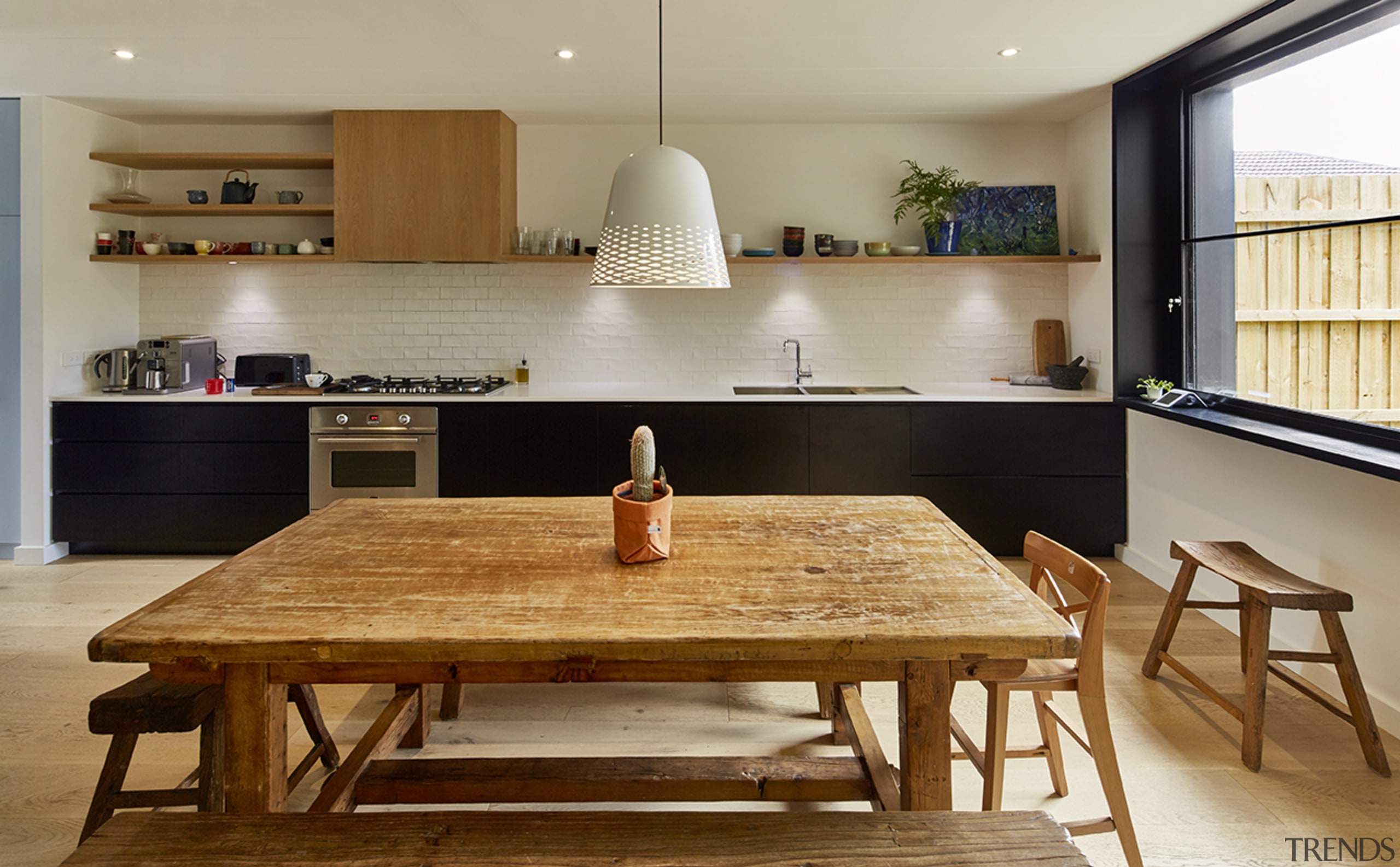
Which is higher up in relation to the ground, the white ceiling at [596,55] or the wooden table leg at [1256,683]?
the white ceiling at [596,55]

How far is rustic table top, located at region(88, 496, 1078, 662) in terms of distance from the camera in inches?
67.0

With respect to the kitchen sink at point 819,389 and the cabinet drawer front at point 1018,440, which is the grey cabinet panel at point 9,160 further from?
the cabinet drawer front at point 1018,440

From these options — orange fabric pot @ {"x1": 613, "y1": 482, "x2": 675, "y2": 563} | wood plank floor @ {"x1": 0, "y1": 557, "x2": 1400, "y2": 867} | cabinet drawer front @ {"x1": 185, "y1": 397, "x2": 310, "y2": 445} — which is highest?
cabinet drawer front @ {"x1": 185, "y1": 397, "x2": 310, "y2": 445}

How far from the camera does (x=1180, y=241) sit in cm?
467

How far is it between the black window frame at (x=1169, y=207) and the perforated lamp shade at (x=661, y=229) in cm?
246

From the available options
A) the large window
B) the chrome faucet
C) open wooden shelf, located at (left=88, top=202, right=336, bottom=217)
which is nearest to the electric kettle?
open wooden shelf, located at (left=88, top=202, right=336, bottom=217)

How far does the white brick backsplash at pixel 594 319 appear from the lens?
577 centimetres

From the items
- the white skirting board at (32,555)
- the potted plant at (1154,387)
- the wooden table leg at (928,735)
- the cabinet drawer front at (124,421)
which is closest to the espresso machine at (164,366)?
the cabinet drawer front at (124,421)

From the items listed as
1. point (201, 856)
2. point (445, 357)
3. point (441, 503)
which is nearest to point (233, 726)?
point (201, 856)

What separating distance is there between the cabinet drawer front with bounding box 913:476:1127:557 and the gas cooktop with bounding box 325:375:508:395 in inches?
102

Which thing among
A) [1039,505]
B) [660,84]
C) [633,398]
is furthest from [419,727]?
[1039,505]

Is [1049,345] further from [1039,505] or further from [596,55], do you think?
[596,55]

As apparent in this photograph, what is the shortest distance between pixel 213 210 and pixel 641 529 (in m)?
4.54

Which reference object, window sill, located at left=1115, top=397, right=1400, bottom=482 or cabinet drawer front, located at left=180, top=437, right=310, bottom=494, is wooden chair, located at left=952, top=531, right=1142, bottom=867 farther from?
cabinet drawer front, located at left=180, top=437, right=310, bottom=494
